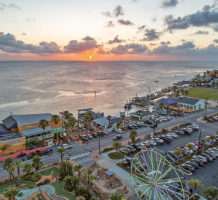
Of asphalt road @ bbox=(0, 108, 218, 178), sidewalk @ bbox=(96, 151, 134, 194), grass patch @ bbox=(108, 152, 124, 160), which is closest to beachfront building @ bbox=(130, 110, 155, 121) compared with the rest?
asphalt road @ bbox=(0, 108, 218, 178)

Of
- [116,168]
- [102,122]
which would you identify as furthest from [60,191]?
[102,122]

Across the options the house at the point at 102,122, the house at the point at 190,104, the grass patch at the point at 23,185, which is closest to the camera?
the grass patch at the point at 23,185

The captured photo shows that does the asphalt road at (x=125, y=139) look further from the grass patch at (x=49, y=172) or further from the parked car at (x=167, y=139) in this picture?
the grass patch at (x=49, y=172)

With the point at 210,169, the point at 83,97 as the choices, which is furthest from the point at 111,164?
the point at 83,97

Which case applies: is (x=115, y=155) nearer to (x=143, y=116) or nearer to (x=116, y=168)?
(x=116, y=168)

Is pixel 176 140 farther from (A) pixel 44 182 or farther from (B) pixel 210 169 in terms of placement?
(A) pixel 44 182

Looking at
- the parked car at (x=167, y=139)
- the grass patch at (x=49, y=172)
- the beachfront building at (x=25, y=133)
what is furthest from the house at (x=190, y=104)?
the grass patch at (x=49, y=172)

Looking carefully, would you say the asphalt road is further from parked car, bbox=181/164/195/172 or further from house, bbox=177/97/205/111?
house, bbox=177/97/205/111
